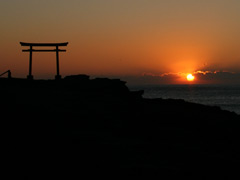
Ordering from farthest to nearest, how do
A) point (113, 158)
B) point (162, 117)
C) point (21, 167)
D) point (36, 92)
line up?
1. point (36, 92)
2. point (162, 117)
3. point (113, 158)
4. point (21, 167)

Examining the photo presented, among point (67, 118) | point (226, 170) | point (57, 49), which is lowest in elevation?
point (226, 170)

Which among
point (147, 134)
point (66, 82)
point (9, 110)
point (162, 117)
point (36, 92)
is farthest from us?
point (66, 82)

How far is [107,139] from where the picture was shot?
43.7ft

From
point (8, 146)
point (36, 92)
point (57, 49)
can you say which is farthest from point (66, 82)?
point (8, 146)

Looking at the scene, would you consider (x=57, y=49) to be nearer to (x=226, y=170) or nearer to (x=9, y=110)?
(x=9, y=110)

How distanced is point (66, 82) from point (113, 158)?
15.9 m

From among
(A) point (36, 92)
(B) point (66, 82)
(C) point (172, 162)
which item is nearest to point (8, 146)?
(C) point (172, 162)

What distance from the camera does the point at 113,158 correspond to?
37.8ft

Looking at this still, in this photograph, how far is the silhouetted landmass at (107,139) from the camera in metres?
11.0

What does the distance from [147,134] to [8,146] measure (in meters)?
5.46

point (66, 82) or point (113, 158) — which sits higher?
point (66, 82)

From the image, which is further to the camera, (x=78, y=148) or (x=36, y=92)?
(x=36, y=92)

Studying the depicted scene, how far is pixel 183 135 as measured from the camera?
15.2 metres

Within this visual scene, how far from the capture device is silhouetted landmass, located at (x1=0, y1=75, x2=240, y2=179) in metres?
11.0
